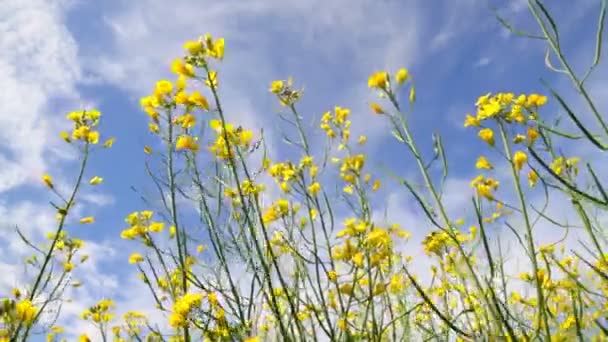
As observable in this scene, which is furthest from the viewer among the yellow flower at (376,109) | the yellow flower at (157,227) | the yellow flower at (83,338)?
the yellow flower at (83,338)

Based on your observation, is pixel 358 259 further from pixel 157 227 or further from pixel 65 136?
pixel 65 136

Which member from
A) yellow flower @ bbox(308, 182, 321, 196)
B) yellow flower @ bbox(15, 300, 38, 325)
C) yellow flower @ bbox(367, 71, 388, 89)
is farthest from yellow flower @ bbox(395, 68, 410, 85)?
yellow flower @ bbox(15, 300, 38, 325)

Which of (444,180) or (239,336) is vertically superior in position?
(444,180)

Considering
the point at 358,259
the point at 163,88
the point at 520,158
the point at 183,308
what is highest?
the point at 163,88

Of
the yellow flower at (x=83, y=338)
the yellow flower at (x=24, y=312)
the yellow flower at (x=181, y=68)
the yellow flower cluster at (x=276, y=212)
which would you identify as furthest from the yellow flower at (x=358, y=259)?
the yellow flower at (x=83, y=338)

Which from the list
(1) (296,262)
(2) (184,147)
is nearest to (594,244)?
(1) (296,262)

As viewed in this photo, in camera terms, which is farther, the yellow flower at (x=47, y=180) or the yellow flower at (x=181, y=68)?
the yellow flower at (x=47, y=180)

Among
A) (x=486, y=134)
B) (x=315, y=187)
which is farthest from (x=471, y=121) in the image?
(x=315, y=187)

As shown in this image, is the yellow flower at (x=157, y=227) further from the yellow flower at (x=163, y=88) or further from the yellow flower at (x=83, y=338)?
the yellow flower at (x=83, y=338)

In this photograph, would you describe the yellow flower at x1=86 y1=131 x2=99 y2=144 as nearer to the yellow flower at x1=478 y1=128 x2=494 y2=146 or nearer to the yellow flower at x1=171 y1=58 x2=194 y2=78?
the yellow flower at x1=171 y1=58 x2=194 y2=78

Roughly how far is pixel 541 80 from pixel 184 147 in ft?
7.32

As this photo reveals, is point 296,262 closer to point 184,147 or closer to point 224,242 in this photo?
point 224,242

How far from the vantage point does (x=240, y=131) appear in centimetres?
298

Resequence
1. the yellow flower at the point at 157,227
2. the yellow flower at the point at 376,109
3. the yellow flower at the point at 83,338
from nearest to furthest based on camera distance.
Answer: the yellow flower at the point at 376,109 → the yellow flower at the point at 157,227 → the yellow flower at the point at 83,338
